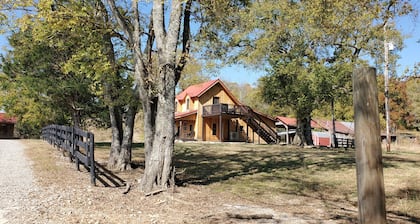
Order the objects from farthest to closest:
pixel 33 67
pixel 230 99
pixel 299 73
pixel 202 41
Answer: pixel 230 99, pixel 299 73, pixel 33 67, pixel 202 41

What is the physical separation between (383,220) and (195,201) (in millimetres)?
4574

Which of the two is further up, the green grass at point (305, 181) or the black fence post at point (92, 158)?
the black fence post at point (92, 158)

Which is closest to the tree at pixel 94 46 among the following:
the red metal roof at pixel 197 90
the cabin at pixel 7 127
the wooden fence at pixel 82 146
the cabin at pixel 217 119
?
the wooden fence at pixel 82 146

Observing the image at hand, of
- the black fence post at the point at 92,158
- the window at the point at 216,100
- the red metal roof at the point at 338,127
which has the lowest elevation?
the black fence post at the point at 92,158

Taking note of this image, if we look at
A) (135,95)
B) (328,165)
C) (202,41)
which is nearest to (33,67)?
(135,95)

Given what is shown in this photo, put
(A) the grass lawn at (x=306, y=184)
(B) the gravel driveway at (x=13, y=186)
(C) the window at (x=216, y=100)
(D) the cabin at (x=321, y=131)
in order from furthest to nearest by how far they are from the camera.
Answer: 1. (D) the cabin at (x=321, y=131)
2. (C) the window at (x=216, y=100)
3. (A) the grass lawn at (x=306, y=184)
4. (B) the gravel driveway at (x=13, y=186)

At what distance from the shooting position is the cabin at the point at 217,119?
111 ft

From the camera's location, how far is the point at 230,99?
36.8 metres

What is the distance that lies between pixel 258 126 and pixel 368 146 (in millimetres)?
31361

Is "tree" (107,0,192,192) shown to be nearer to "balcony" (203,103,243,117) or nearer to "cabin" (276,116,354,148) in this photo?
"balcony" (203,103,243,117)

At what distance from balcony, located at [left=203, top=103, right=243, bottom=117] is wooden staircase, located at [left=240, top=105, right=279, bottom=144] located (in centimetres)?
63

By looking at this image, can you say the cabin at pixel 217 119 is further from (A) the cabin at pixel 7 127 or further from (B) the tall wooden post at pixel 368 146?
(B) the tall wooden post at pixel 368 146

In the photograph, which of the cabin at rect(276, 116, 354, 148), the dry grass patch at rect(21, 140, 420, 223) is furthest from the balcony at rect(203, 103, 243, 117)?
the dry grass patch at rect(21, 140, 420, 223)

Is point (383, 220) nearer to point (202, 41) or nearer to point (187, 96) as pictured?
point (202, 41)
